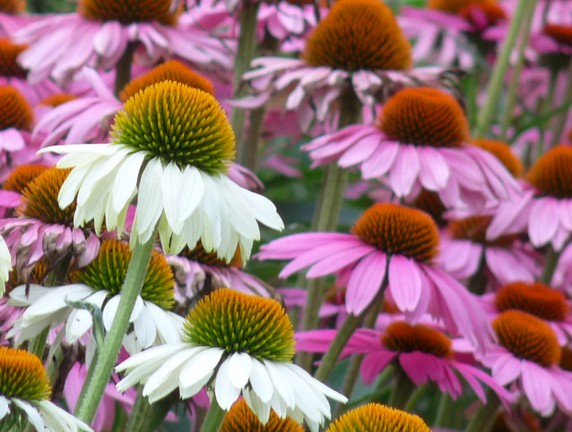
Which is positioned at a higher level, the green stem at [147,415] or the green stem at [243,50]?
the green stem at [243,50]

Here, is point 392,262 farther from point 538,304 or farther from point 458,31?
point 458,31

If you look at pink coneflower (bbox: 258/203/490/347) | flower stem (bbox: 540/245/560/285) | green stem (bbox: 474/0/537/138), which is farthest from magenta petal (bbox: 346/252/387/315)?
green stem (bbox: 474/0/537/138)

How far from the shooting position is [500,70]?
2199mm

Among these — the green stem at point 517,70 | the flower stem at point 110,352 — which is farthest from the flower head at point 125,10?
the flower stem at point 110,352

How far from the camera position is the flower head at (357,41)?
5.73 feet

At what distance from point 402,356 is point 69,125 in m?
0.55

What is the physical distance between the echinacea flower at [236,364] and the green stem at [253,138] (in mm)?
940

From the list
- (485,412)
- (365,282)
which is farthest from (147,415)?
(485,412)

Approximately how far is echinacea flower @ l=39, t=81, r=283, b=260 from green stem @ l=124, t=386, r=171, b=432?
0.23 meters

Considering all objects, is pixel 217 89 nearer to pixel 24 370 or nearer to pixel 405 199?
pixel 405 199

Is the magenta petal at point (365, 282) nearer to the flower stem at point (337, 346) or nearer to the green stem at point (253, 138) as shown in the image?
the flower stem at point (337, 346)

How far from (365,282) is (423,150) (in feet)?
1.20

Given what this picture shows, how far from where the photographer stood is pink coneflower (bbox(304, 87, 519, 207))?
1.59m

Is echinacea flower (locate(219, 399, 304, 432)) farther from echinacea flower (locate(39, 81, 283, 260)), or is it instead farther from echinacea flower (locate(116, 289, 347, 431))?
echinacea flower (locate(39, 81, 283, 260))
